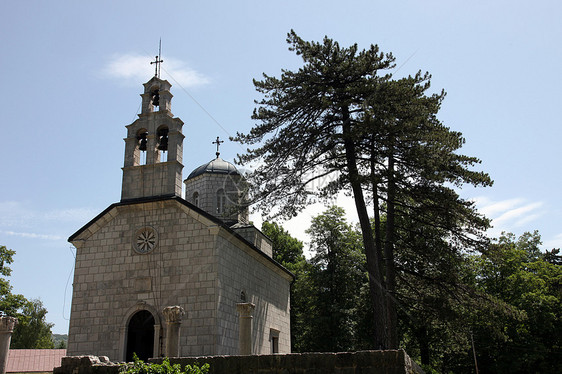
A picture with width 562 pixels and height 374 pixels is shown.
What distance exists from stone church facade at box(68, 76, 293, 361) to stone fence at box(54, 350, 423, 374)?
4.78m

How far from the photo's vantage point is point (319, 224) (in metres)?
29.8

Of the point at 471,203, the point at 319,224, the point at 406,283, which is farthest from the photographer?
the point at 319,224

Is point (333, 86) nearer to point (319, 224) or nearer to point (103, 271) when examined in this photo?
point (103, 271)

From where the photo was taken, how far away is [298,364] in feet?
27.4

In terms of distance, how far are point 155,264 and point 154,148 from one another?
14.3 ft

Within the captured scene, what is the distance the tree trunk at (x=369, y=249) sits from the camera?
45.8 feet

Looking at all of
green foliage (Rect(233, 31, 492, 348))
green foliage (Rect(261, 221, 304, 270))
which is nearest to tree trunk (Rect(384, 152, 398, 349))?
green foliage (Rect(233, 31, 492, 348))

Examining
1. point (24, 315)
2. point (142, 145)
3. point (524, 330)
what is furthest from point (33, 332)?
point (524, 330)

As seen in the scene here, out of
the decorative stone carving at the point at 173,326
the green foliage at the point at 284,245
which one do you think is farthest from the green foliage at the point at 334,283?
the decorative stone carving at the point at 173,326

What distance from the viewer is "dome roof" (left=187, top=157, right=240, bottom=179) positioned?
2434 centimetres

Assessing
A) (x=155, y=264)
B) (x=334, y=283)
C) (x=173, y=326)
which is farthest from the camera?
(x=334, y=283)

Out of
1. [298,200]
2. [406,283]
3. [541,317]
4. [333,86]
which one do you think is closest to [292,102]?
[333,86]

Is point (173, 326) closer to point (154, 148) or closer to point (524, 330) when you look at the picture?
point (154, 148)

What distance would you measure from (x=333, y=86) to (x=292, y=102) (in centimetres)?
160
